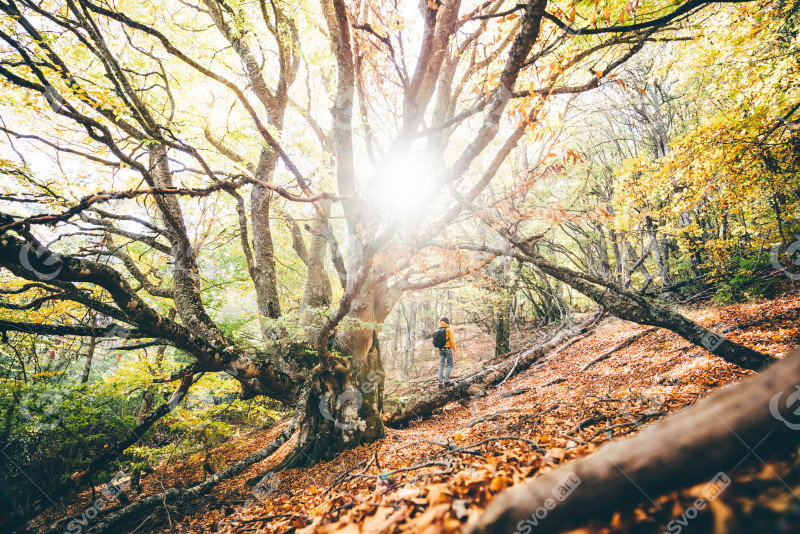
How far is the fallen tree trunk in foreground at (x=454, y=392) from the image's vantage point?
21.0 ft

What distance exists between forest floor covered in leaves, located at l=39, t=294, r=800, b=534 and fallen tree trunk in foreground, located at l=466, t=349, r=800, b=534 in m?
0.06

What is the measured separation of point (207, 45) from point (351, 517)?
8.86 metres

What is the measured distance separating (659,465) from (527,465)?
30.6 inches

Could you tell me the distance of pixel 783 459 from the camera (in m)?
1.06

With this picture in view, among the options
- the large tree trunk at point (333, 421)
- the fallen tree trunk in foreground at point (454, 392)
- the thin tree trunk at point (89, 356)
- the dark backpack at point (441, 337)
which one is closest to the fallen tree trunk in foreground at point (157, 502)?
the large tree trunk at point (333, 421)

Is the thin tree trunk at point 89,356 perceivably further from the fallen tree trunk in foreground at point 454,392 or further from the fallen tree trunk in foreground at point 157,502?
the fallen tree trunk in foreground at point 454,392

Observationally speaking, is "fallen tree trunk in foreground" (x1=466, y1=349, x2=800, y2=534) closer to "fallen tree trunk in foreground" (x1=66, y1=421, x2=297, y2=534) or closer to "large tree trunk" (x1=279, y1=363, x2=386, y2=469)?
"large tree trunk" (x1=279, y1=363, x2=386, y2=469)

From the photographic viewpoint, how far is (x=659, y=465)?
1077 mm

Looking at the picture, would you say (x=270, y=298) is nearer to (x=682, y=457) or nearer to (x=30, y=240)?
(x=30, y=240)

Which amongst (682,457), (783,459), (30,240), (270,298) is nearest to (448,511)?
(682,457)

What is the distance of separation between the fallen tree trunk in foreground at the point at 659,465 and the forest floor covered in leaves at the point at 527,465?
0.06 metres

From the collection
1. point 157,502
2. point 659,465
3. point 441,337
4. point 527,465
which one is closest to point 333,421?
point 157,502

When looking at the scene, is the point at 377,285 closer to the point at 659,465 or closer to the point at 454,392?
the point at 454,392

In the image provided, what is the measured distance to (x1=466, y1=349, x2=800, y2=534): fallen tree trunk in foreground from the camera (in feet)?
3.31
